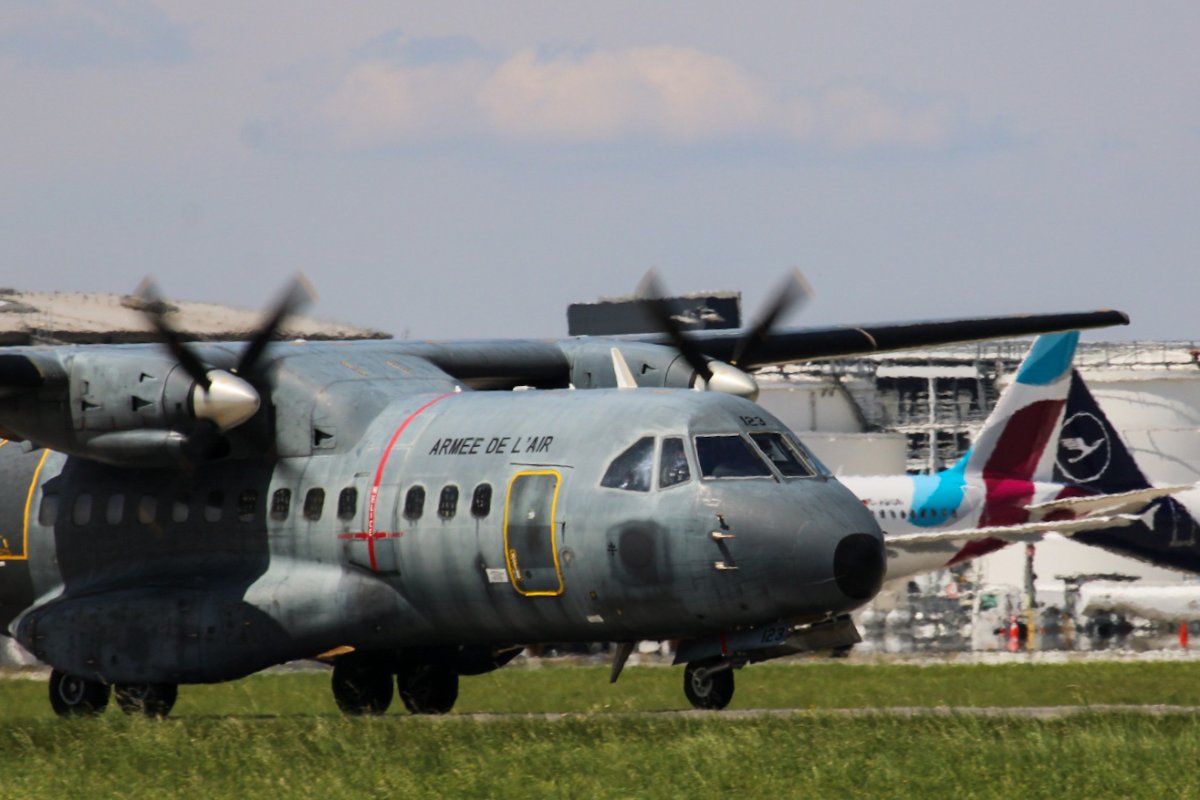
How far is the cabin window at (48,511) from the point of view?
77.2 feet

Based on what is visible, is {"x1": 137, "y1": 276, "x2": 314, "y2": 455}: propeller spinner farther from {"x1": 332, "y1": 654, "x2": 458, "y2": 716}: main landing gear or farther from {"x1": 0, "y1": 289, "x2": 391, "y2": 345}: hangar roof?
{"x1": 0, "y1": 289, "x2": 391, "y2": 345}: hangar roof

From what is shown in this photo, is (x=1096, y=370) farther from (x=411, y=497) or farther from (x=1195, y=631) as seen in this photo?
(x=411, y=497)

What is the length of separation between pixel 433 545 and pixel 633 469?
2.59 m

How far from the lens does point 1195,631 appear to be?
2009 inches

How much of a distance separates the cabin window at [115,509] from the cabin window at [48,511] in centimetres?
88

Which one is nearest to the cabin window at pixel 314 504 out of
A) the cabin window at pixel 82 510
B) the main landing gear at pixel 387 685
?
the main landing gear at pixel 387 685

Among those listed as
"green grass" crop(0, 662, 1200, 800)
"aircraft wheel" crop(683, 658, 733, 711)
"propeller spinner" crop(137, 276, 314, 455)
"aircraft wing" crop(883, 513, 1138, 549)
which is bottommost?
"aircraft wing" crop(883, 513, 1138, 549)

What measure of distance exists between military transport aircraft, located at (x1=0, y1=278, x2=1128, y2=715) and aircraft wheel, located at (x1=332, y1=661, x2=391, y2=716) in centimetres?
3

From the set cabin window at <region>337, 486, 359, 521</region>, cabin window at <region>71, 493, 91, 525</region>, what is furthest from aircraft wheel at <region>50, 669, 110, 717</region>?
cabin window at <region>337, 486, 359, 521</region>

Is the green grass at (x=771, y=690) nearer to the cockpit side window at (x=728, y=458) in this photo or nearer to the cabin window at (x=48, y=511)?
the cabin window at (x=48, y=511)

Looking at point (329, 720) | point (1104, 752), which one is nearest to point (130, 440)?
point (329, 720)

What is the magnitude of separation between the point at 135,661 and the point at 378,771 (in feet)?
24.1

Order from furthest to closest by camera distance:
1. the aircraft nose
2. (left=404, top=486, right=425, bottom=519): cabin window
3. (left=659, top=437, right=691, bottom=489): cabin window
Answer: (left=404, top=486, right=425, bottom=519): cabin window < (left=659, top=437, right=691, bottom=489): cabin window < the aircraft nose

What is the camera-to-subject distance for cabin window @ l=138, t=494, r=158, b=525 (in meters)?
22.7
